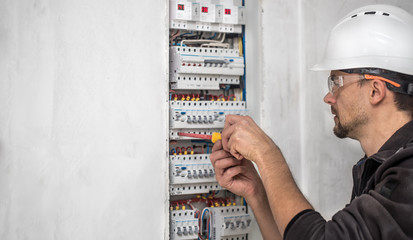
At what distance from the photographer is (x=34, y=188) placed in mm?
1625

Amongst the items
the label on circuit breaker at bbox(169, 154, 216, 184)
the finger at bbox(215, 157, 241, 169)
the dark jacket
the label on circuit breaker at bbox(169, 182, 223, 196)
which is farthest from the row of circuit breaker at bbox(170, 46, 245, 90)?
the dark jacket

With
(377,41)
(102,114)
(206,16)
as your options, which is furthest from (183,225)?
(377,41)

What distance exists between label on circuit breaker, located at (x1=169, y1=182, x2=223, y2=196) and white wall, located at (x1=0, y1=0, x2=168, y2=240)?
0.46ft

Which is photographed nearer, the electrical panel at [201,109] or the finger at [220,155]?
the finger at [220,155]

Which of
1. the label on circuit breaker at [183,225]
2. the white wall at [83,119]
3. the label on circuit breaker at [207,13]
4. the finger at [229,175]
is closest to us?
the finger at [229,175]

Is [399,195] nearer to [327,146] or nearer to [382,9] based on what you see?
[382,9]

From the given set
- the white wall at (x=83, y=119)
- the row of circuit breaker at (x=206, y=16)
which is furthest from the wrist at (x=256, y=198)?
the row of circuit breaker at (x=206, y=16)

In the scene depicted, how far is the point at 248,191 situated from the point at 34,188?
0.99m

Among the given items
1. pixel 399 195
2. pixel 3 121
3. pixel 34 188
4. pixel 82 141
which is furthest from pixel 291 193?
pixel 3 121

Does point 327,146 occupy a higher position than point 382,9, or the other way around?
point 382,9

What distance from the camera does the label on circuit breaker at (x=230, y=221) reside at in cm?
191

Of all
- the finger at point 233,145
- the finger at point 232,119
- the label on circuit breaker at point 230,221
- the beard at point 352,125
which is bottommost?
the label on circuit breaker at point 230,221

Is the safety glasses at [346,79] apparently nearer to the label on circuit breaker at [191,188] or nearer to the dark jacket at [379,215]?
the dark jacket at [379,215]

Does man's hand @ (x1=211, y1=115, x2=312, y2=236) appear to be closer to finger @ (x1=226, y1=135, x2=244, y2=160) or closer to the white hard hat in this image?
finger @ (x1=226, y1=135, x2=244, y2=160)
